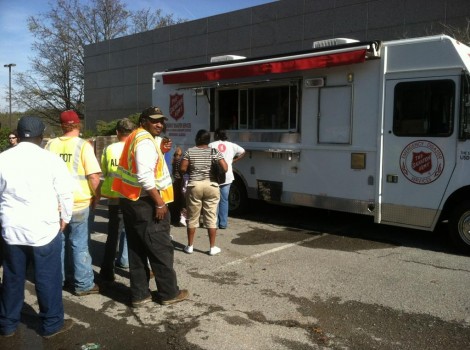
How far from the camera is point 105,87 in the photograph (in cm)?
2547

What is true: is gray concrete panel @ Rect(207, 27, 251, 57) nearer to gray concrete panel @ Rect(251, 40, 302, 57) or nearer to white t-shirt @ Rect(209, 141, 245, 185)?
gray concrete panel @ Rect(251, 40, 302, 57)

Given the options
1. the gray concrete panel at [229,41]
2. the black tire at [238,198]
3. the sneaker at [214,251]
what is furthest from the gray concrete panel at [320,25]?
the sneaker at [214,251]

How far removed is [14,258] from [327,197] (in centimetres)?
499

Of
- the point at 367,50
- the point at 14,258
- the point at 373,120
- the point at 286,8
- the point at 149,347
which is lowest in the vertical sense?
the point at 149,347

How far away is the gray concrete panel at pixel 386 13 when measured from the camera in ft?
44.7

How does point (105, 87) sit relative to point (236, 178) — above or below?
above

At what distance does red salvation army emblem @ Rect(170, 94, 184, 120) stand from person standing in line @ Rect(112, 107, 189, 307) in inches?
203

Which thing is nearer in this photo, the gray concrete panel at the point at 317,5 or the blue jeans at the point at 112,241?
the blue jeans at the point at 112,241

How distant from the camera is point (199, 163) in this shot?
6.16m

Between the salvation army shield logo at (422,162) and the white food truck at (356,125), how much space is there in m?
0.01

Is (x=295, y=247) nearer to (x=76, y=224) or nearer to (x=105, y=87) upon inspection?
(x=76, y=224)

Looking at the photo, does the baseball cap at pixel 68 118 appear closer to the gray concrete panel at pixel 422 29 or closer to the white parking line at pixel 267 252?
the white parking line at pixel 267 252

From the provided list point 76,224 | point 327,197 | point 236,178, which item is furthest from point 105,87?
point 76,224

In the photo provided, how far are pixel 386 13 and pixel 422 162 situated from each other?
886cm
